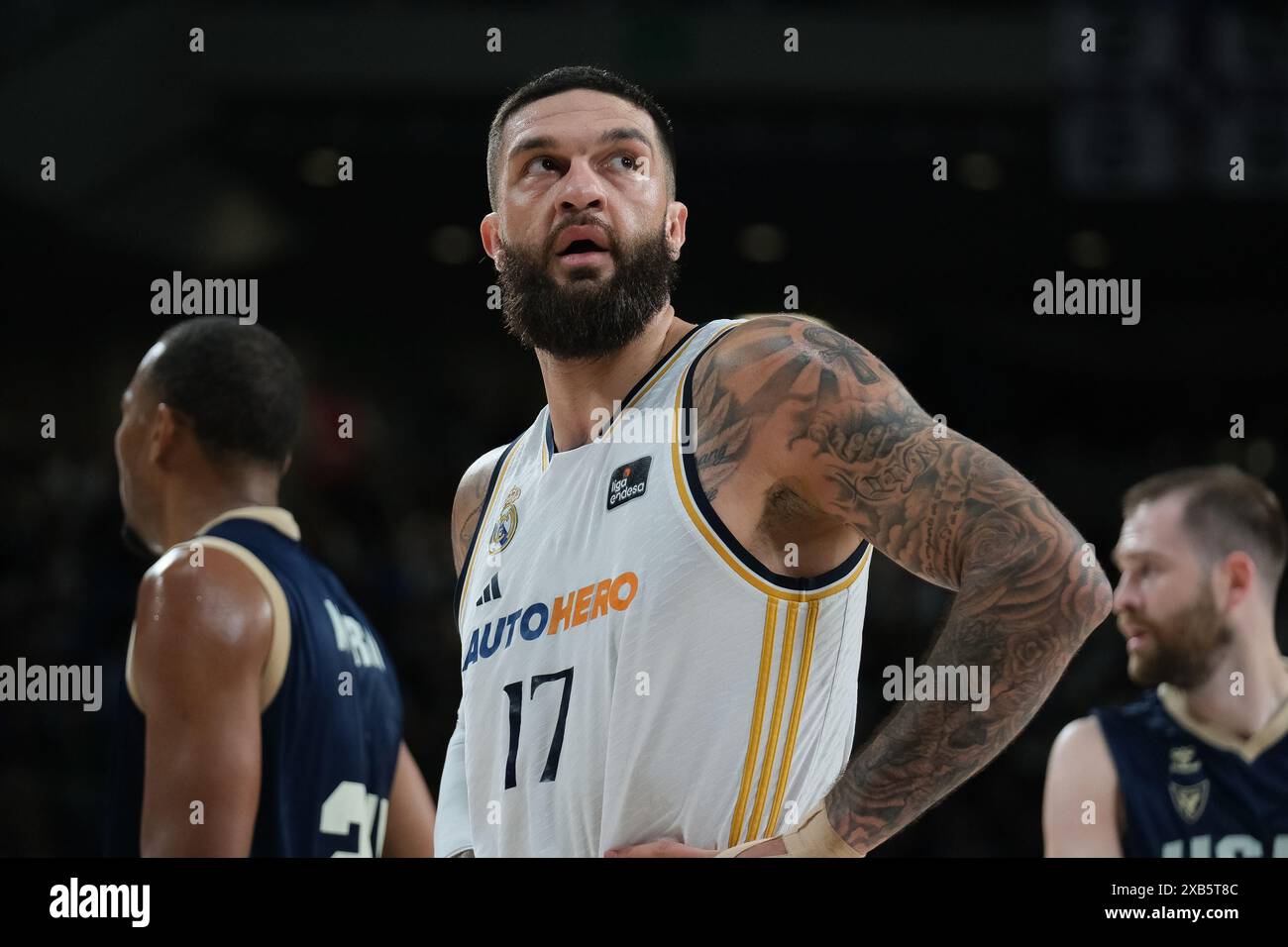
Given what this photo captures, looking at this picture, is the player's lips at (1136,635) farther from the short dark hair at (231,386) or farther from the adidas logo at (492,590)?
the short dark hair at (231,386)

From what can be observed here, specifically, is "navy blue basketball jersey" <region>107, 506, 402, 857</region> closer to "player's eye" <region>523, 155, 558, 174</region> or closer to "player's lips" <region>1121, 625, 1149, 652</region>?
"player's eye" <region>523, 155, 558, 174</region>

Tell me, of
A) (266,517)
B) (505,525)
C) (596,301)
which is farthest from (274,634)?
(596,301)

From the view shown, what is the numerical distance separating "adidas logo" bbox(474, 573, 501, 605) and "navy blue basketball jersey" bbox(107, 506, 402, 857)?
2.88 feet

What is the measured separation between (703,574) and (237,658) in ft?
5.01

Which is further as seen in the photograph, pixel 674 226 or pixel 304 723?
pixel 304 723

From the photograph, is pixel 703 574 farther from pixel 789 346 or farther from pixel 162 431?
pixel 162 431

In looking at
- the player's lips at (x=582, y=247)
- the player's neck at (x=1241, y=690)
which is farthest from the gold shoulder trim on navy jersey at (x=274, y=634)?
the player's neck at (x=1241, y=690)

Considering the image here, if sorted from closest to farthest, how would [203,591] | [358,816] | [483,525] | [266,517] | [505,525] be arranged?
1. [505,525]
2. [483,525]
3. [203,591]
4. [358,816]
5. [266,517]

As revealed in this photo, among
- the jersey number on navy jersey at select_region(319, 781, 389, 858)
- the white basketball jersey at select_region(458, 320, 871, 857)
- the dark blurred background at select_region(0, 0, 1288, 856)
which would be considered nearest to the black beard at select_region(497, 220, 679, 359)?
the white basketball jersey at select_region(458, 320, 871, 857)

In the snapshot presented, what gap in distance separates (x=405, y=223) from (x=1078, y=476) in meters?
6.03

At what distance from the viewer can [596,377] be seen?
312cm

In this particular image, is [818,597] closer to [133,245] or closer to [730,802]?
[730,802]

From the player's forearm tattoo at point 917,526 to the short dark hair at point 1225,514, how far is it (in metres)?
2.64

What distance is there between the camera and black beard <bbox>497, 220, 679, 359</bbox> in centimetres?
304
